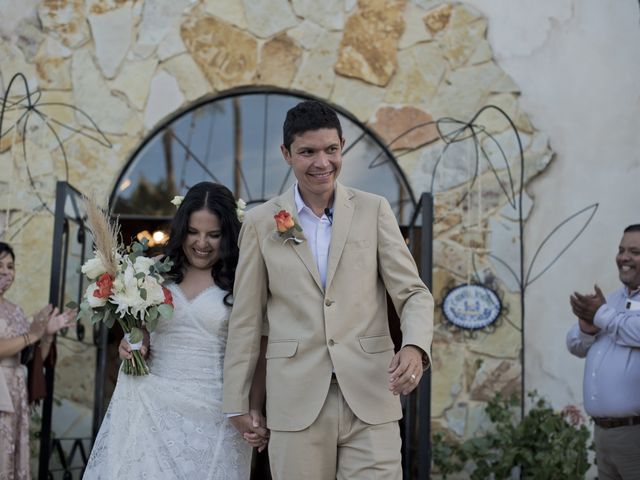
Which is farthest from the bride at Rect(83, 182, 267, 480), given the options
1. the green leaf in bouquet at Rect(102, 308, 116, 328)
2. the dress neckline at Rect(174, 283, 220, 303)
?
the green leaf in bouquet at Rect(102, 308, 116, 328)

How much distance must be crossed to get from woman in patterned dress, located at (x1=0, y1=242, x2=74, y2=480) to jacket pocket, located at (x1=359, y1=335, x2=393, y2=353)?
2.57 metres

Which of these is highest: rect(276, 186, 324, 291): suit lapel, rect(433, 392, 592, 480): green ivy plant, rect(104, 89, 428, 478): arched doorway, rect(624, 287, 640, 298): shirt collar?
rect(104, 89, 428, 478): arched doorway

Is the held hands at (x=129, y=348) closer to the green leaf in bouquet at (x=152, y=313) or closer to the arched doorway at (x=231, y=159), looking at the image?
the green leaf in bouquet at (x=152, y=313)

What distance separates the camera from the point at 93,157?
20.0 ft

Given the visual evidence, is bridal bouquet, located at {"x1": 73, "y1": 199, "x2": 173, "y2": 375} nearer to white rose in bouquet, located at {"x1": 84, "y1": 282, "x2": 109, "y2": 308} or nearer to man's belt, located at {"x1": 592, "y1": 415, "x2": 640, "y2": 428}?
white rose in bouquet, located at {"x1": 84, "y1": 282, "x2": 109, "y2": 308}

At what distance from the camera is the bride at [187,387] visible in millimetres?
3627

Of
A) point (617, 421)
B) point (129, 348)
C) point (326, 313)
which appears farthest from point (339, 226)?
point (617, 421)

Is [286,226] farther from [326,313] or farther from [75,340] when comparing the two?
[75,340]

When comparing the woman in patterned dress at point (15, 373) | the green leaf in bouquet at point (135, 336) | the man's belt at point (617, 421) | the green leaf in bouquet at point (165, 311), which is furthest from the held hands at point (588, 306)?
the woman in patterned dress at point (15, 373)

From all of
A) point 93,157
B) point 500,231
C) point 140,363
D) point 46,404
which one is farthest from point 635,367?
point 93,157

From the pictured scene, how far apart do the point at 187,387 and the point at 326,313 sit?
3.05 feet

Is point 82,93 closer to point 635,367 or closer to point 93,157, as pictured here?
point 93,157

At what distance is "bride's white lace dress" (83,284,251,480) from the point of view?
3.62 m

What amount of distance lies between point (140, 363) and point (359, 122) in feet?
9.64
